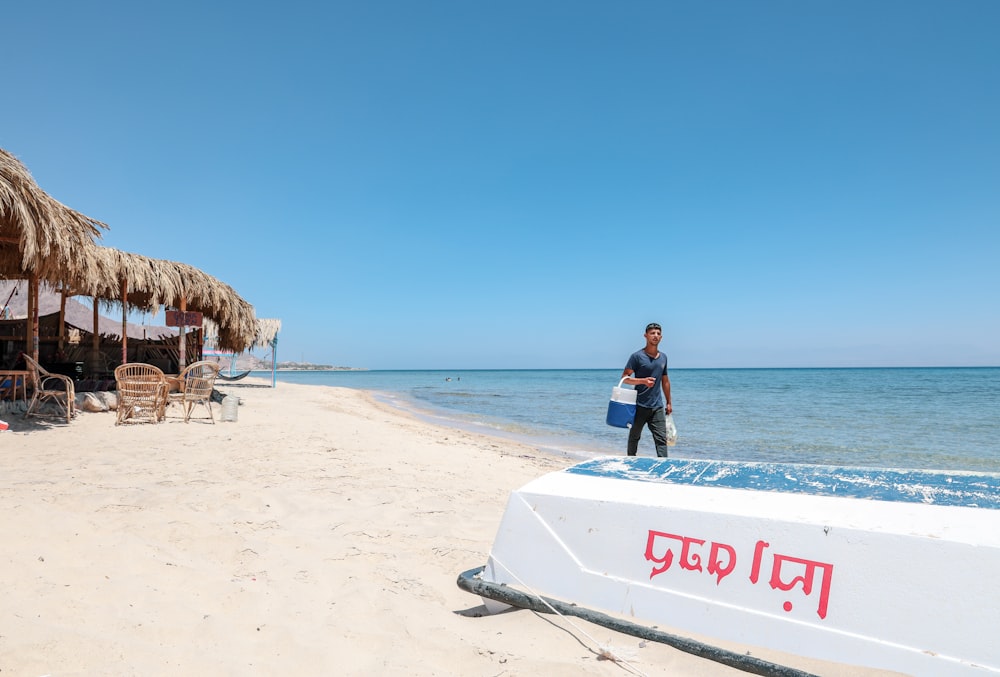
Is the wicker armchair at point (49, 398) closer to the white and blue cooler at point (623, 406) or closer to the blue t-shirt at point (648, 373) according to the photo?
the white and blue cooler at point (623, 406)

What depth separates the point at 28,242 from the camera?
6.44 m

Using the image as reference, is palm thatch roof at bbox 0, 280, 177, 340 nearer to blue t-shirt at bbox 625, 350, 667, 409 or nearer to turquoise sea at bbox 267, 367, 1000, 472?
turquoise sea at bbox 267, 367, 1000, 472

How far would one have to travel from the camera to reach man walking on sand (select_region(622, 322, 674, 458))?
15.7ft

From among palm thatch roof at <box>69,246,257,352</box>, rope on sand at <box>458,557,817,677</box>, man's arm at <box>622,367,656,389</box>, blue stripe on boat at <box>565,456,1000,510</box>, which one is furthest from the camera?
Result: palm thatch roof at <box>69,246,257,352</box>

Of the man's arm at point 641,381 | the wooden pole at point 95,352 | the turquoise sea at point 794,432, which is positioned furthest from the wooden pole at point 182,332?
the man's arm at point 641,381

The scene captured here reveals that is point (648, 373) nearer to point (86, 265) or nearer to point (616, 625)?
point (616, 625)

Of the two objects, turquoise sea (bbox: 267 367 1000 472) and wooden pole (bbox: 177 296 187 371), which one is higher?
wooden pole (bbox: 177 296 187 371)

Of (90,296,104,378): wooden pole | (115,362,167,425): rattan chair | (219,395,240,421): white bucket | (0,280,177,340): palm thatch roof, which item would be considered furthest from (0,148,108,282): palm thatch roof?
(0,280,177,340): palm thatch roof

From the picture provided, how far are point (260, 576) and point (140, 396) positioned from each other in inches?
241

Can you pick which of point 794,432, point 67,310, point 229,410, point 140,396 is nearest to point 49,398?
point 140,396

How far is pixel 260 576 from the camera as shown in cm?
269

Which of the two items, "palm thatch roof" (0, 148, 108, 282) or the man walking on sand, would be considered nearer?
the man walking on sand

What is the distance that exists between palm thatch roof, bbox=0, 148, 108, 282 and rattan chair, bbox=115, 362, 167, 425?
1.53 meters

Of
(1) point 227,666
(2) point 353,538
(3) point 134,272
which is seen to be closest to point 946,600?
(1) point 227,666
